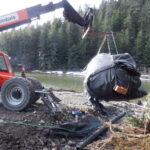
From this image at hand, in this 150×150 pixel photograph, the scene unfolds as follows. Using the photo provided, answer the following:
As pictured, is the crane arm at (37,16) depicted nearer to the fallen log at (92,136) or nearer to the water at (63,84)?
the fallen log at (92,136)

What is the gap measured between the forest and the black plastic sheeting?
49.7 meters

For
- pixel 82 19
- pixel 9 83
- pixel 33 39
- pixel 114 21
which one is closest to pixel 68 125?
pixel 9 83

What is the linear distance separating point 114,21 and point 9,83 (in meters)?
72.5

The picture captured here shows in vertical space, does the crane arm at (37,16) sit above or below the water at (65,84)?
above

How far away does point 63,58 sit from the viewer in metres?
62.9

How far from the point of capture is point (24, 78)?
6621 millimetres

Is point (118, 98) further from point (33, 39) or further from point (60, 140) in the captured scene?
point (33, 39)

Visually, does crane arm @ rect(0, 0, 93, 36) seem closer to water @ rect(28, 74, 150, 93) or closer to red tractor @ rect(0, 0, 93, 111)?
red tractor @ rect(0, 0, 93, 111)

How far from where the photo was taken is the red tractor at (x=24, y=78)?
6273mm

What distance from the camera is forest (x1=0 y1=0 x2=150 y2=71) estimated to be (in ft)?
197

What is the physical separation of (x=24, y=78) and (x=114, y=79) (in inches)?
98.1

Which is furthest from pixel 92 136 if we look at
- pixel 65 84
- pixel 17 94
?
pixel 65 84

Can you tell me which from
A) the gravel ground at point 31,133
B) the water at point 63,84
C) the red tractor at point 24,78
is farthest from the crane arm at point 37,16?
the water at point 63,84

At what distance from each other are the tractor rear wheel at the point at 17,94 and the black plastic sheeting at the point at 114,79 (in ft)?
5.05
